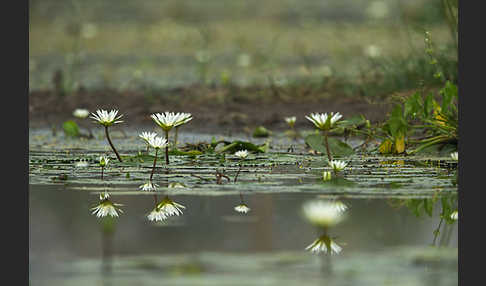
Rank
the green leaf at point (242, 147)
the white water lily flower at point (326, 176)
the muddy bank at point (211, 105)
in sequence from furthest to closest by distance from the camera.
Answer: the muddy bank at point (211, 105) < the green leaf at point (242, 147) < the white water lily flower at point (326, 176)

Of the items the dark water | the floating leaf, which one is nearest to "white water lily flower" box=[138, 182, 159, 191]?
the dark water

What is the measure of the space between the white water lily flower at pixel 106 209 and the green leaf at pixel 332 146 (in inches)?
75.4

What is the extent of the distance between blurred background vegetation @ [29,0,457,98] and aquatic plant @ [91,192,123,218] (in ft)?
14.5

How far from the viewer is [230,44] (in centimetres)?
1438

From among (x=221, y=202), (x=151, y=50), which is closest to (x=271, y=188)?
(x=221, y=202)

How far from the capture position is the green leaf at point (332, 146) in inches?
232

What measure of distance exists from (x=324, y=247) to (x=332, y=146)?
107 inches

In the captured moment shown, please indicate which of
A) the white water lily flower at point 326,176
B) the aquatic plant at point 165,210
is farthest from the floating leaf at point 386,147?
the aquatic plant at point 165,210

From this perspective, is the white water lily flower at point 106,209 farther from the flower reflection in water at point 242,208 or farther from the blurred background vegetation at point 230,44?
the blurred background vegetation at point 230,44

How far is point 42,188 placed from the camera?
4.82 meters

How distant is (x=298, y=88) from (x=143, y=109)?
1668 millimetres

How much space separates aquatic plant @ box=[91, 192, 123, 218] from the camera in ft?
13.4

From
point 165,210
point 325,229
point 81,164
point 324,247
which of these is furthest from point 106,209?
point 81,164

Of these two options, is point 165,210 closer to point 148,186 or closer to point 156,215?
point 156,215
